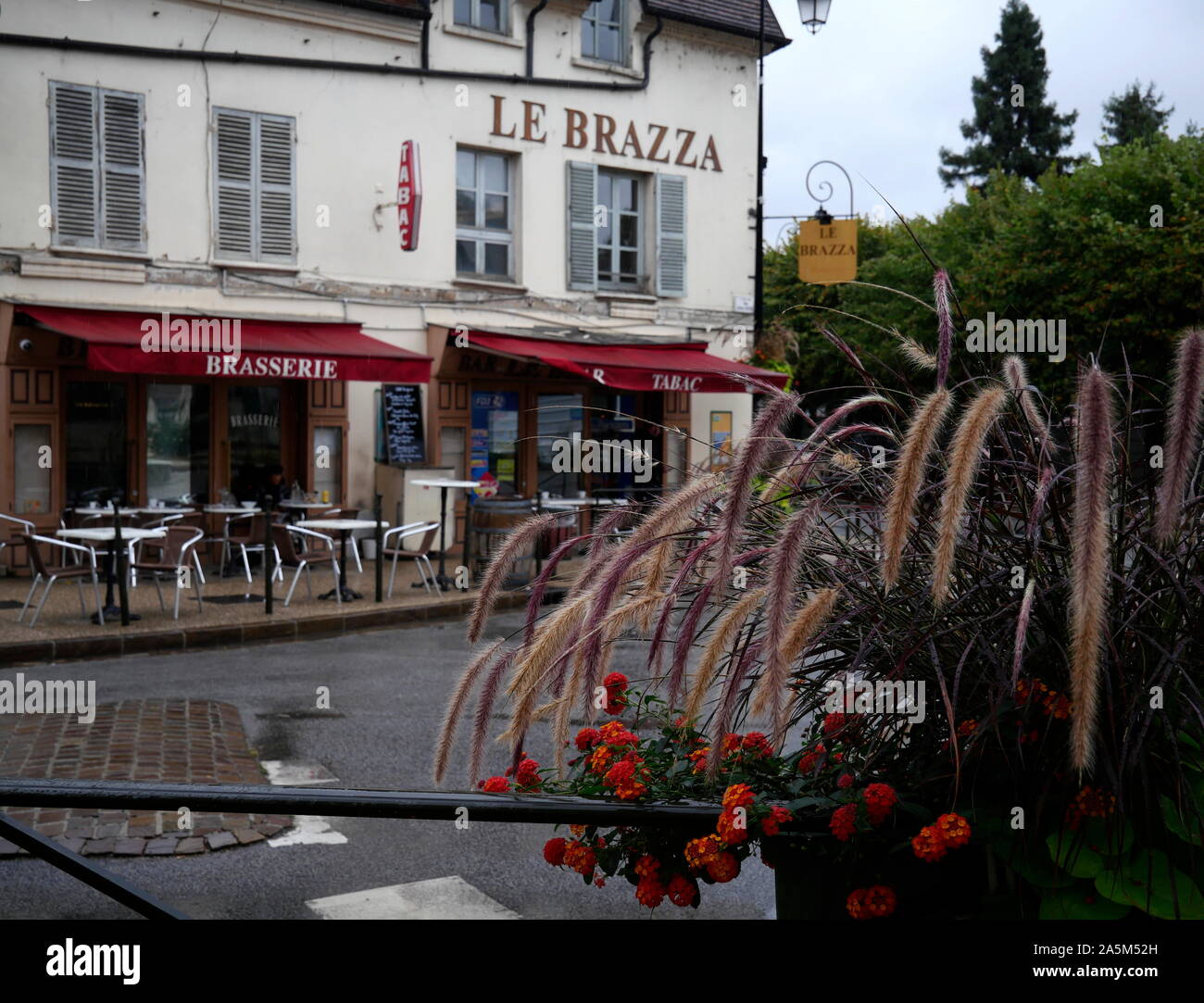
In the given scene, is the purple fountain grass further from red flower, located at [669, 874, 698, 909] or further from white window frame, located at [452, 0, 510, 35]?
white window frame, located at [452, 0, 510, 35]

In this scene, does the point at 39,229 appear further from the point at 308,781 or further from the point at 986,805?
the point at 986,805

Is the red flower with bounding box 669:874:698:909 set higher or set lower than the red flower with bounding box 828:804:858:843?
lower

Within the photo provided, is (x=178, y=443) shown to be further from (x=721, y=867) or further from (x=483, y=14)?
(x=721, y=867)

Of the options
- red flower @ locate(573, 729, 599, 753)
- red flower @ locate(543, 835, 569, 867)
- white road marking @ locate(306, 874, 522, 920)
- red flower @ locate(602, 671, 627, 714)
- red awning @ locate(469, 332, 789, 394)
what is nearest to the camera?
red flower @ locate(543, 835, 569, 867)

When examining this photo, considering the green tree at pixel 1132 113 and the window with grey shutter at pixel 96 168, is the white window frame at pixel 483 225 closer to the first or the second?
the window with grey shutter at pixel 96 168

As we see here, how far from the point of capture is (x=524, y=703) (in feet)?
8.21

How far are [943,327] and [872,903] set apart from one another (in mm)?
990

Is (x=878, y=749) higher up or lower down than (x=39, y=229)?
lower down

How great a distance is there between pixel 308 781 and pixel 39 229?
10.3 metres

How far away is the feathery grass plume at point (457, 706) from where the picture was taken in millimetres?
2617

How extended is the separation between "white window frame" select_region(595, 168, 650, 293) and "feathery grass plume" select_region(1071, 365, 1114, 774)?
17.8 m

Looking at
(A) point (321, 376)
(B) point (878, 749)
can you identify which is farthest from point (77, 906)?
(A) point (321, 376)

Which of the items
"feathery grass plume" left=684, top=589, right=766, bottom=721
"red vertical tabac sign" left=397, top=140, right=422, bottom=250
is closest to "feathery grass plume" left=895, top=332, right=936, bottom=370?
"feathery grass plume" left=684, top=589, right=766, bottom=721

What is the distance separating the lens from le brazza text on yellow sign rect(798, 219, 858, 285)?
1814 cm
